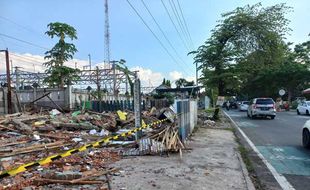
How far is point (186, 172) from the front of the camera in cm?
777

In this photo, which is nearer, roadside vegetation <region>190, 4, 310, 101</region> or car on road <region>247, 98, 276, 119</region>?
car on road <region>247, 98, 276, 119</region>

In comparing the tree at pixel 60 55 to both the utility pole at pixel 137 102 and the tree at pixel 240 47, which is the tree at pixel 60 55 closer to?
the tree at pixel 240 47

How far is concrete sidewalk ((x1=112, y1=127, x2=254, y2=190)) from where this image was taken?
6.72 metres

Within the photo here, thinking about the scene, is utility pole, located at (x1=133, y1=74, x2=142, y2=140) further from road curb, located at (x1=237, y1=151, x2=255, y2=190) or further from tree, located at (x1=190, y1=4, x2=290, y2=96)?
tree, located at (x1=190, y1=4, x2=290, y2=96)

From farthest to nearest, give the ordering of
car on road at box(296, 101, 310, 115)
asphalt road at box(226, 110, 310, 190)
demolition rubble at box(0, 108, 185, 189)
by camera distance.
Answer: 1. car on road at box(296, 101, 310, 115)
2. asphalt road at box(226, 110, 310, 190)
3. demolition rubble at box(0, 108, 185, 189)

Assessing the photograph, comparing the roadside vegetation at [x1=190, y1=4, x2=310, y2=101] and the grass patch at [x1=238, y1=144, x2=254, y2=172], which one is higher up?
the roadside vegetation at [x1=190, y1=4, x2=310, y2=101]

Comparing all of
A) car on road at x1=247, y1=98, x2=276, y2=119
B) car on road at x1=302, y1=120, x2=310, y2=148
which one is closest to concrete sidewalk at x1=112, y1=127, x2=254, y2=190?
car on road at x1=302, y1=120, x2=310, y2=148

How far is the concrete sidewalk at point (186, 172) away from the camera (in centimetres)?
672

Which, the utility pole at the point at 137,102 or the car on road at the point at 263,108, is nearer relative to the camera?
the utility pole at the point at 137,102

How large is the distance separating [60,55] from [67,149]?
25.2 metres

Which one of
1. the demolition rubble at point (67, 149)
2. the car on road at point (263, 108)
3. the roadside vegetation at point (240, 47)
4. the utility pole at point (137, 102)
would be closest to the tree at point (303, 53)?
the roadside vegetation at point (240, 47)

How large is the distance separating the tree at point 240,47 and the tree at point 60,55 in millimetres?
15377

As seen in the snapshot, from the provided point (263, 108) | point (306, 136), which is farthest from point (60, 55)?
point (306, 136)

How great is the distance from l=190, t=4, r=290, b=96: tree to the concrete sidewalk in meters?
30.9
